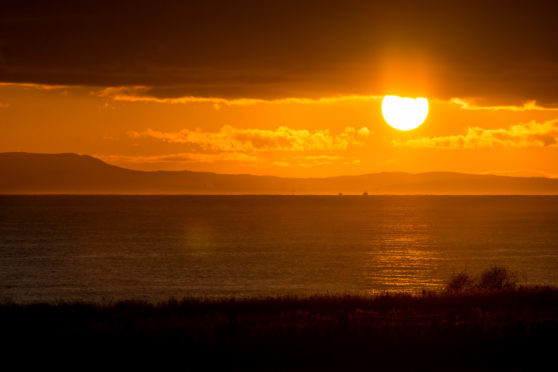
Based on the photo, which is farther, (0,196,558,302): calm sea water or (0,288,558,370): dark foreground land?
(0,196,558,302): calm sea water

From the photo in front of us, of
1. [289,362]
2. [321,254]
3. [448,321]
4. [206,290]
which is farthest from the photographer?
[321,254]

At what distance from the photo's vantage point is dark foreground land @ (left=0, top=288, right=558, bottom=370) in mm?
15992

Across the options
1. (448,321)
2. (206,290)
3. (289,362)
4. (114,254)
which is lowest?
(289,362)

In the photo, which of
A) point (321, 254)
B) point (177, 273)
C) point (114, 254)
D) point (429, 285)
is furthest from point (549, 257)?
point (114, 254)

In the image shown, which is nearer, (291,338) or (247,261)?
(291,338)

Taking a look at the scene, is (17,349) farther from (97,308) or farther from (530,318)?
(530,318)

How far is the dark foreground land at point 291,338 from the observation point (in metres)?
16.0

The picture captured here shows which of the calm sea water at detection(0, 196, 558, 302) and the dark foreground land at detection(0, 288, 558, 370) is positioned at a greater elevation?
the calm sea water at detection(0, 196, 558, 302)

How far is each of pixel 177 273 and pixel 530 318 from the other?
60.8 meters

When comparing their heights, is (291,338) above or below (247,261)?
below

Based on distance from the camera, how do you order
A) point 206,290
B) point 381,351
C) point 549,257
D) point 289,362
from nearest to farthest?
point 289,362 < point 381,351 < point 206,290 < point 549,257

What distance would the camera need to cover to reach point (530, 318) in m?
21.9

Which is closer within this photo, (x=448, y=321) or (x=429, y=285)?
(x=448, y=321)

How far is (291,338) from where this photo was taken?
18.2 meters
